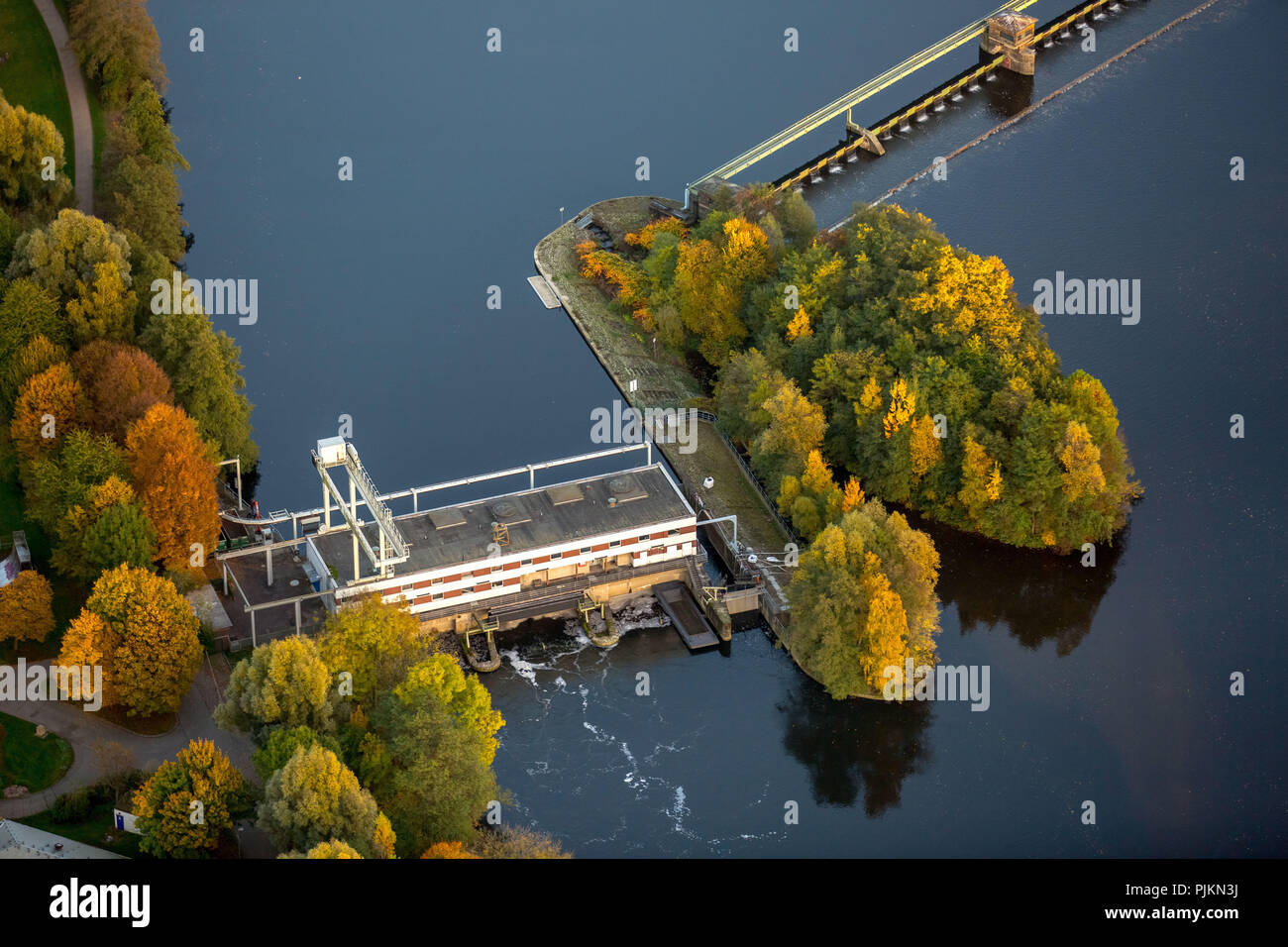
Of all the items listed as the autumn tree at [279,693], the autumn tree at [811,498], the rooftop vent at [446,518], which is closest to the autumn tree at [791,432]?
the autumn tree at [811,498]

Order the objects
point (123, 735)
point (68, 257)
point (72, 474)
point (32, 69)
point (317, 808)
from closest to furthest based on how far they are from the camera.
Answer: point (317, 808) → point (123, 735) → point (72, 474) → point (68, 257) → point (32, 69)

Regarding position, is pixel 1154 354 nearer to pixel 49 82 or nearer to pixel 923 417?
pixel 923 417

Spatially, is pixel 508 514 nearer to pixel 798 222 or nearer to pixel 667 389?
pixel 667 389

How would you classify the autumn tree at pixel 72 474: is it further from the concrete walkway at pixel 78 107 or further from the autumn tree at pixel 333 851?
the concrete walkway at pixel 78 107
